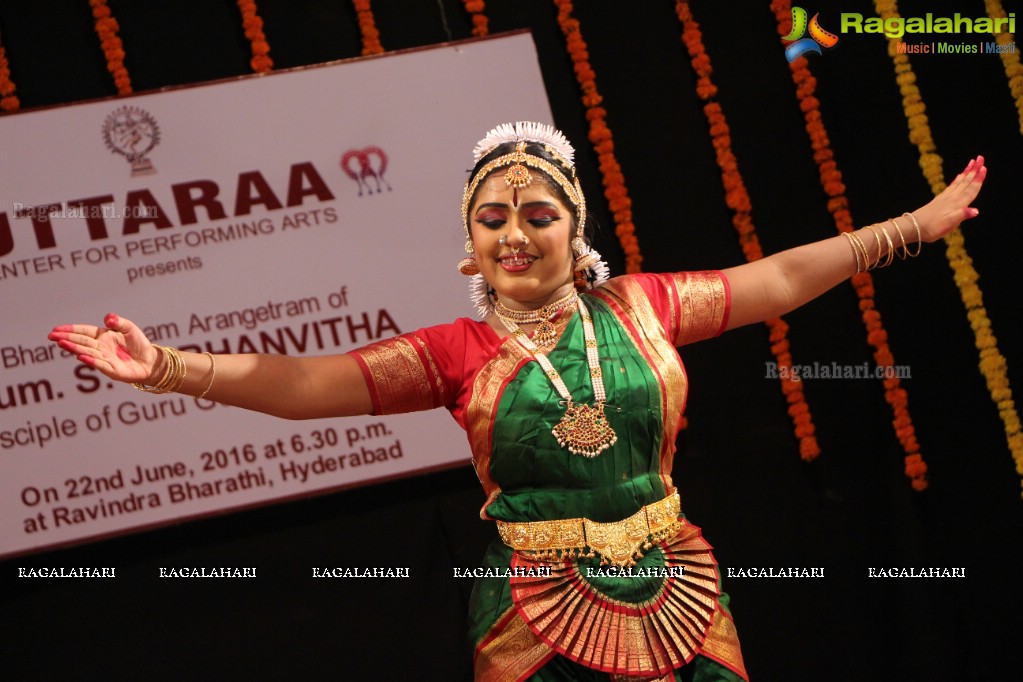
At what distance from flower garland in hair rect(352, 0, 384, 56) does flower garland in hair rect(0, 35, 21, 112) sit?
41.8 inches

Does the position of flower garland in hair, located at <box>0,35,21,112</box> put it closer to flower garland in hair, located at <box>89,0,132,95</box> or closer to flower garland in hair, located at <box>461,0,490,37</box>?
flower garland in hair, located at <box>89,0,132,95</box>

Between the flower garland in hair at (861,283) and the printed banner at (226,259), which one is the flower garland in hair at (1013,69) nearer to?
the flower garland in hair at (861,283)

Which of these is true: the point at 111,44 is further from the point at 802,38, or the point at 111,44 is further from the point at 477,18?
the point at 802,38

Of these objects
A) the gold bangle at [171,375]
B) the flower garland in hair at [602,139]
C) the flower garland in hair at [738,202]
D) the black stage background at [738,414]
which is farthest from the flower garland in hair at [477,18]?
the gold bangle at [171,375]

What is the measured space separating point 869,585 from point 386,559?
1.55 metres

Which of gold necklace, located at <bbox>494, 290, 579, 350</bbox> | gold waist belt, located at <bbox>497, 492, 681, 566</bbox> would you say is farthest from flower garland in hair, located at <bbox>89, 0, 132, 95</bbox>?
gold waist belt, located at <bbox>497, 492, 681, 566</bbox>

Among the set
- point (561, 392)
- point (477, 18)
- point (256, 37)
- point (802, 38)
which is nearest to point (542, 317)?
point (561, 392)

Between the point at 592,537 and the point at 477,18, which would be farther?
the point at 477,18

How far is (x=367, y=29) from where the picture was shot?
359 cm

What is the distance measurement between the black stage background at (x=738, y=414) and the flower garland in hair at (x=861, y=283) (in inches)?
1.5

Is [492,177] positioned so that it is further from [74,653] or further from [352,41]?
[74,653]

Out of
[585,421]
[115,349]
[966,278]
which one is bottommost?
[585,421]

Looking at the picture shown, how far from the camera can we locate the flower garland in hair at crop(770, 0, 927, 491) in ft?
12.1

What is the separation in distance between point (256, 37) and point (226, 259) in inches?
27.8
